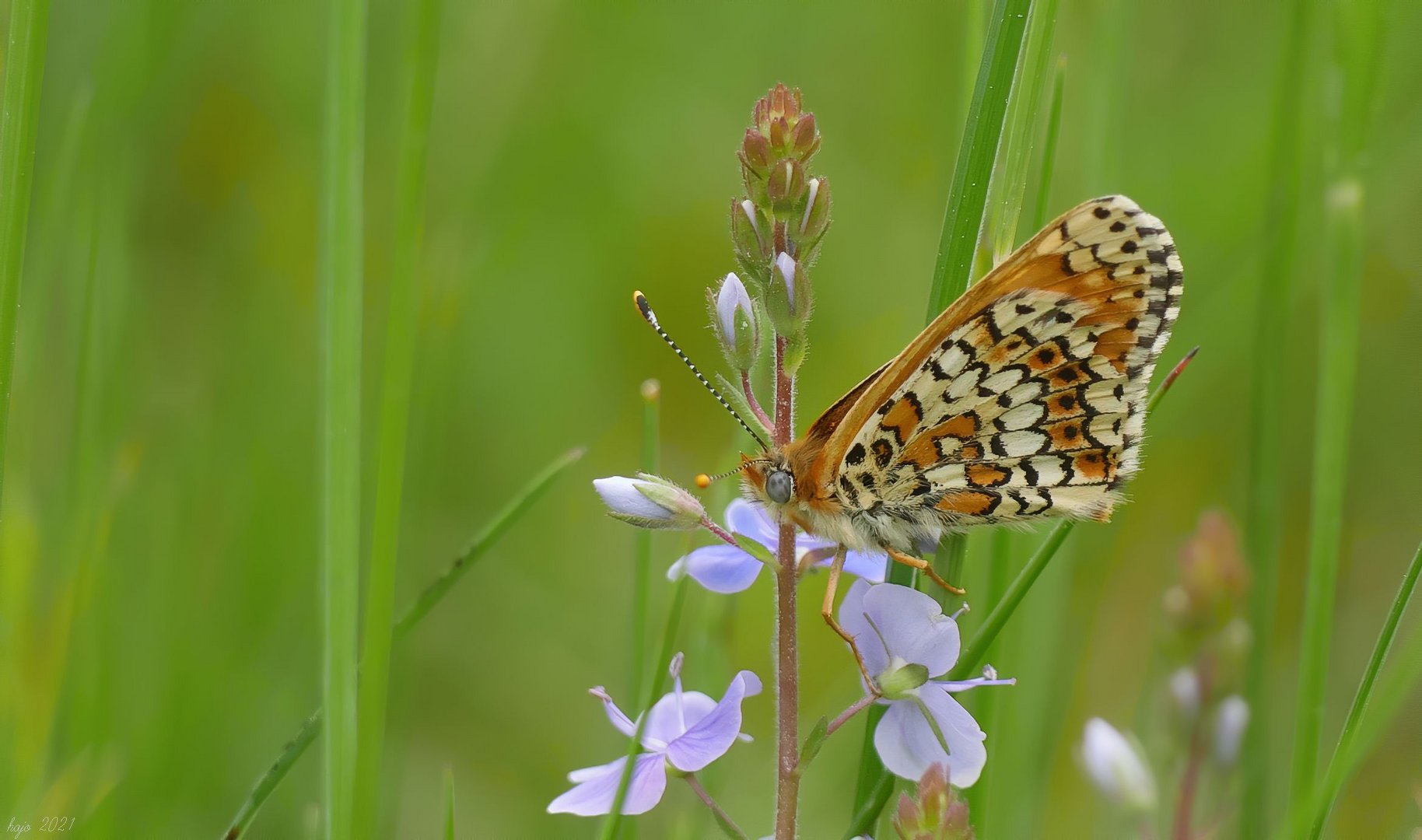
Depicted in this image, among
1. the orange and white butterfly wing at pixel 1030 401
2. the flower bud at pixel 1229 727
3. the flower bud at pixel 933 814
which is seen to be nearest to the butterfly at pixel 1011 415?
the orange and white butterfly wing at pixel 1030 401

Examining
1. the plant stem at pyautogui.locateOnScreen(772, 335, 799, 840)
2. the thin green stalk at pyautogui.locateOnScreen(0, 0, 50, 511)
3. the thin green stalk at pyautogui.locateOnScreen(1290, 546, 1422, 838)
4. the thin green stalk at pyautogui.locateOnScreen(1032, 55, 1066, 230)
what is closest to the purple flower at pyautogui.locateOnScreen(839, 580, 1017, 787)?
the plant stem at pyautogui.locateOnScreen(772, 335, 799, 840)

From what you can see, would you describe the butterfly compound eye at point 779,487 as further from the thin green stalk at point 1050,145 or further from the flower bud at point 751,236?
the thin green stalk at point 1050,145

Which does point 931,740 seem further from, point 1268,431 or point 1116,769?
point 1268,431

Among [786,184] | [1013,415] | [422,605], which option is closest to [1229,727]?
[1013,415]

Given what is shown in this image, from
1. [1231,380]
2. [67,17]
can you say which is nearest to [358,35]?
[67,17]

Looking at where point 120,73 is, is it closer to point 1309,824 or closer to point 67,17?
point 67,17

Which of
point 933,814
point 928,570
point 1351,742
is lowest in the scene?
point 933,814

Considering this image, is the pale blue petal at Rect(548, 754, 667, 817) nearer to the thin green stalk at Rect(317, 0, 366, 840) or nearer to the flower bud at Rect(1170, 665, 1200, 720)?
the thin green stalk at Rect(317, 0, 366, 840)
